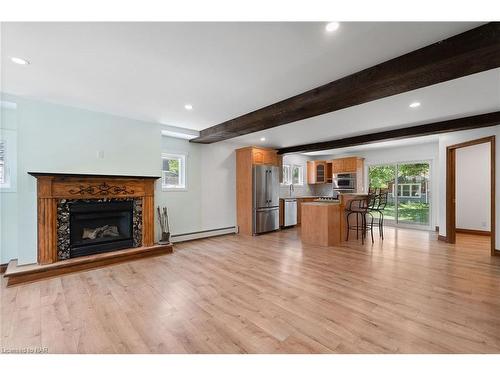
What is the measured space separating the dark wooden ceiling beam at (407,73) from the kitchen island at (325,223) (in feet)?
7.63

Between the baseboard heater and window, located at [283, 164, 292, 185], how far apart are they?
104 inches

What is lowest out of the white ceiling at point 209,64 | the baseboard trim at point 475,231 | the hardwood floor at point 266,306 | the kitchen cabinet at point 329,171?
the hardwood floor at point 266,306

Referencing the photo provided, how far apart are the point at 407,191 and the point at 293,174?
3.51 m

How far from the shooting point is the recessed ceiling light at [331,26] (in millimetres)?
1699

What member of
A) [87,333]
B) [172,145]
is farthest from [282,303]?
[172,145]

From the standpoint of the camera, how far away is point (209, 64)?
7.48ft

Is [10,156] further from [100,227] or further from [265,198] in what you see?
[265,198]

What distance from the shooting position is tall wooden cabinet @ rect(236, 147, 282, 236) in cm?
588

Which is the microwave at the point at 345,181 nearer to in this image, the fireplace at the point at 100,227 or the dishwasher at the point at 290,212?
the dishwasher at the point at 290,212

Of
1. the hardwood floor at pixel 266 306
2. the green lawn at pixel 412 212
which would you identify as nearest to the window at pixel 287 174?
the green lawn at pixel 412 212

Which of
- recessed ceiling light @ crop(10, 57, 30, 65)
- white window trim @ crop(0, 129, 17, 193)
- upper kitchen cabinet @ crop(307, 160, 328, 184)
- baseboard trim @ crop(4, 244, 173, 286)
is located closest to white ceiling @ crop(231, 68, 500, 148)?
upper kitchen cabinet @ crop(307, 160, 328, 184)

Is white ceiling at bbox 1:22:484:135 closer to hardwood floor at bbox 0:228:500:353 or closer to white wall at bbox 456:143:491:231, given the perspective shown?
hardwood floor at bbox 0:228:500:353

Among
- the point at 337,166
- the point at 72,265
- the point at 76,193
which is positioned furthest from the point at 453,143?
the point at 72,265
